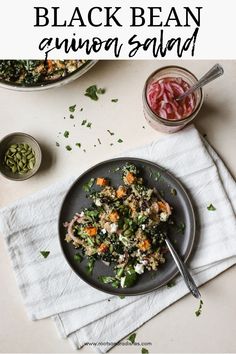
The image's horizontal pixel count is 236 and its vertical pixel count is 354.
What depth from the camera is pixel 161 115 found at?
2.31 meters

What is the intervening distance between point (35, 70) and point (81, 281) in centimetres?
103

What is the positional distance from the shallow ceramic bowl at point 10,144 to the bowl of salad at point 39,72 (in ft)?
0.79

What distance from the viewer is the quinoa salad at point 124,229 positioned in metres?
2.24

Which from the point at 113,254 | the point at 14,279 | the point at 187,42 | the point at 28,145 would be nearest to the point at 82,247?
the point at 113,254

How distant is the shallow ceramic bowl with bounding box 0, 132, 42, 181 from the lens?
233 cm

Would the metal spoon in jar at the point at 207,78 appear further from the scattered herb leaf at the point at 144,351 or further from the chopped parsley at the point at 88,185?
the scattered herb leaf at the point at 144,351

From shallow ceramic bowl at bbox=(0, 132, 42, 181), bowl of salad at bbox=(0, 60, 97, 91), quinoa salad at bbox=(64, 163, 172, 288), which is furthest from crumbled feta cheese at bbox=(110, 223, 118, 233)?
bowl of salad at bbox=(0, 60, 97, 91)

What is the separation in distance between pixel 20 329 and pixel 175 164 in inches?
43.4

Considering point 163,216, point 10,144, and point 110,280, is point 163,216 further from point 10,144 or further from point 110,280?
point 10,144

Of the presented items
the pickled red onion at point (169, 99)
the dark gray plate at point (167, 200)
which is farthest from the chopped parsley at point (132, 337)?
the pickled red onion at point (169, 99)

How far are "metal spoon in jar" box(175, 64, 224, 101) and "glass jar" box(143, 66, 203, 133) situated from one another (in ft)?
0.17

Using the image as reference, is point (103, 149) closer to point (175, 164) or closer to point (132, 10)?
point (175, 164)

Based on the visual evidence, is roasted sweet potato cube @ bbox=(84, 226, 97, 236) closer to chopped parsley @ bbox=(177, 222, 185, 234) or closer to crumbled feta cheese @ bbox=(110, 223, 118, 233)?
crumbled feta cheese @ bbox=(110, 223, 118, 233)

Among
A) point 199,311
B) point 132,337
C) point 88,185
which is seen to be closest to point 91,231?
→ point 88,185
